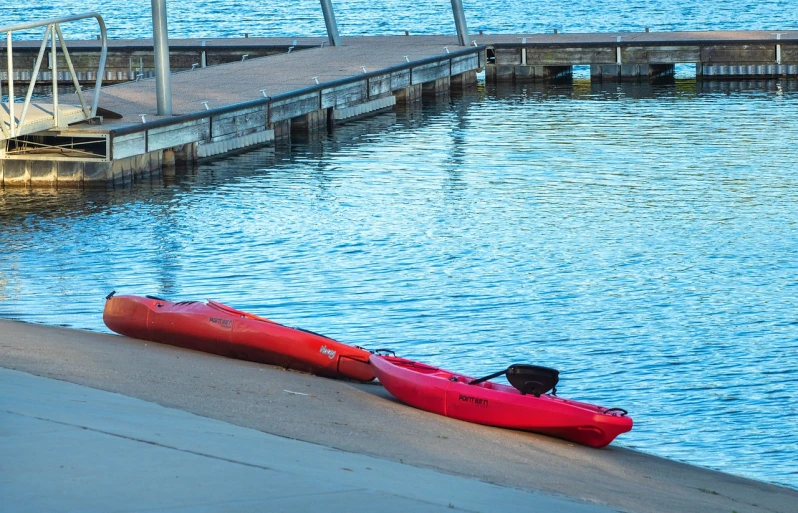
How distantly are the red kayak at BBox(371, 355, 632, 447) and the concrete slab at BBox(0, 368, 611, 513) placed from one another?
222 centimetres

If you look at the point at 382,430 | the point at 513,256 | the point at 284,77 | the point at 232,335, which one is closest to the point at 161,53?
the point at 284,77

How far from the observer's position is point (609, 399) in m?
12.5

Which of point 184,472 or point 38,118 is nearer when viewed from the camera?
point 184,472

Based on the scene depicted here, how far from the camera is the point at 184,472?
302 inches

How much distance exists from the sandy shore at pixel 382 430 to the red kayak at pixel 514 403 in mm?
107

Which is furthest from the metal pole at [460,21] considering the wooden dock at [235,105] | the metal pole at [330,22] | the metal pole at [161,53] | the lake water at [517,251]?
the metal pole at [161,53]

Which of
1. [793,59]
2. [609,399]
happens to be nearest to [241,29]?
[793,59]

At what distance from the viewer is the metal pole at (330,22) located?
39.8m

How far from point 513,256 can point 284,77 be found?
16.5 meters

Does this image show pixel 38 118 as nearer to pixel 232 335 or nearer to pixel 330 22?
pixel 232 335

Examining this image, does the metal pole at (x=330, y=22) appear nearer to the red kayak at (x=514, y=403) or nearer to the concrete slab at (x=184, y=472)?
the red kayak at (x=514, y=403)

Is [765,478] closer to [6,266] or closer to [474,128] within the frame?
[6,266]

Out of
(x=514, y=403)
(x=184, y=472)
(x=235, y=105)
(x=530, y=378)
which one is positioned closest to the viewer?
(x=184, y=472)

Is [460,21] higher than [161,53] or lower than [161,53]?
higher
